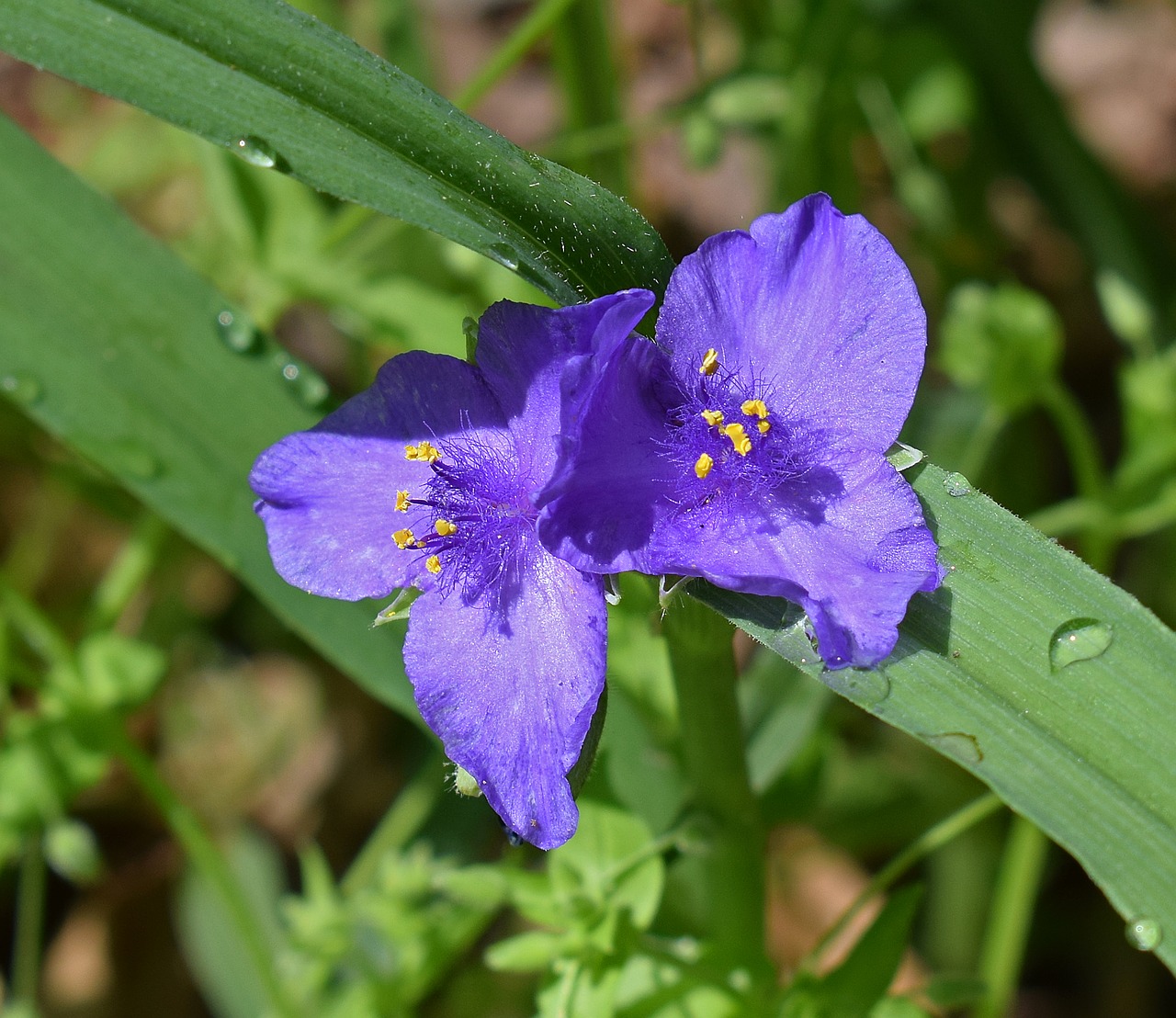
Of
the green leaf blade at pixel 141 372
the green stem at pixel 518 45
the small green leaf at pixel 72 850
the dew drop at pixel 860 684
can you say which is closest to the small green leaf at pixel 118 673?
the small green leaf at pixel 72 850

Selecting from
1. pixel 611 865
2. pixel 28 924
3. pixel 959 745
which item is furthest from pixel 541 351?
pixel 28 924

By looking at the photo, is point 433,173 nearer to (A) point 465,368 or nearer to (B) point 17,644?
(A) point 465,368

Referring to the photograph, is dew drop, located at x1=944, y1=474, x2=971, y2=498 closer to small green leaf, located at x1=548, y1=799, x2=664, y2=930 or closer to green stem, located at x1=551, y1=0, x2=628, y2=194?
small green leaf, located at x1=548, y1=799, x2=664, y2=930

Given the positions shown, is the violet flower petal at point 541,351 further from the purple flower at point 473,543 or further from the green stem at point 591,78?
the green stem at point 591,78

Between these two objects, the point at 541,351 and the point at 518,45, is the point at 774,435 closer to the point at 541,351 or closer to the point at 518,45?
the point at 541,351

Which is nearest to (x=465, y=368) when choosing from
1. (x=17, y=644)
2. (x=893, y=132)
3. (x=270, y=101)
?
Result: (x=270, y=101)

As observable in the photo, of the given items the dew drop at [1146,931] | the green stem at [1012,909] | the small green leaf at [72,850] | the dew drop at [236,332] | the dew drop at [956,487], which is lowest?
the small green leaf at [72,850]
